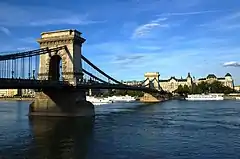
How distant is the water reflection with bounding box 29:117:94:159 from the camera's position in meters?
18.0

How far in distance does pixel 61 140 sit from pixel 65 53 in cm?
1959

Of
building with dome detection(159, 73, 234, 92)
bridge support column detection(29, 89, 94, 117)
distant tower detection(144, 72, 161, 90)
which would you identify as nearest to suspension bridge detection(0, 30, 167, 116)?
bridge support column detection(29, 89, 94, 117)

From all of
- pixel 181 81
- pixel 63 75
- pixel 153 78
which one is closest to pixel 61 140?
pixel 63 75

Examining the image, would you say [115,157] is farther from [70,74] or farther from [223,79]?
[223,79]

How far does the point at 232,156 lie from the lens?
17.1 metres

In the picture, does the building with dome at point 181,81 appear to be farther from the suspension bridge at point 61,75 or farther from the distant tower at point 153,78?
the suspension bridge at point 61,75

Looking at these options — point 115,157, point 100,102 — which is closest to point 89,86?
point 115,157

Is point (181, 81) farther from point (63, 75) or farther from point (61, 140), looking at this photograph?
point (61, 140)

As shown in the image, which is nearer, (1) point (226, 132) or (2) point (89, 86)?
(1) point (226, 132)

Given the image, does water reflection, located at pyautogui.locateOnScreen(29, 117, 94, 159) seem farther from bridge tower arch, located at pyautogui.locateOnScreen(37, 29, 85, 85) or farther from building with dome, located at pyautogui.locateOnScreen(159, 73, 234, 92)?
building with dome, located at pyautogui.locateOnScreen(159, 73, 234, 92)

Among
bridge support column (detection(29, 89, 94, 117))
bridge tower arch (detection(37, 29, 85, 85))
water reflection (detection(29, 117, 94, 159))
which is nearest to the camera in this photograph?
water reflection (detection(29, 117, 94, 159))

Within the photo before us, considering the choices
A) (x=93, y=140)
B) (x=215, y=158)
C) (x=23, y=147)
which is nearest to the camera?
(x=215, y=158)

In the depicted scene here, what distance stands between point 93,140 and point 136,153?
5327 millimetres

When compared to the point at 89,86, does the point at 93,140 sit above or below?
below
